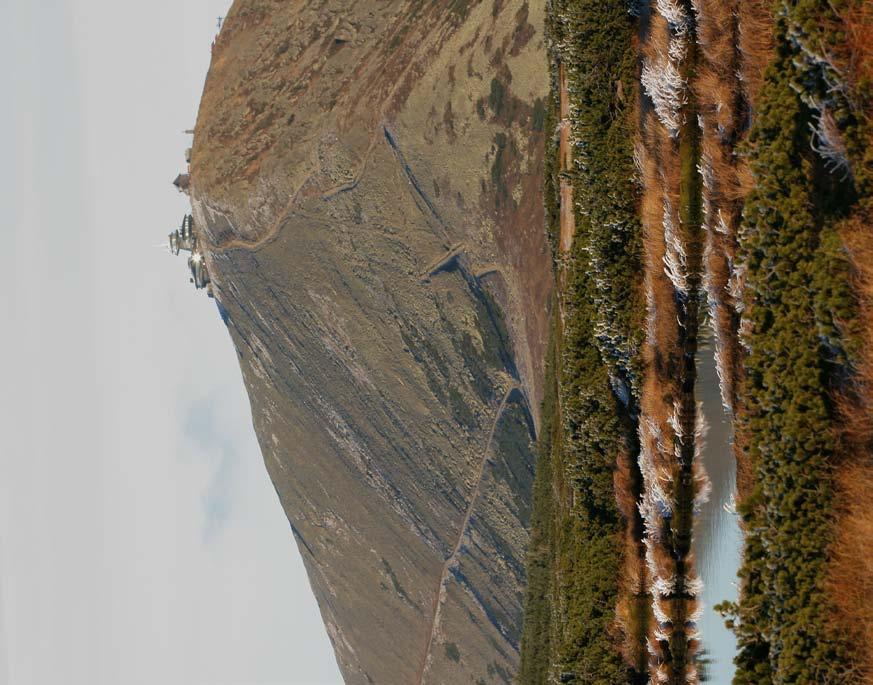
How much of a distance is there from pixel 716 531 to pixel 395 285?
2573 centimetres

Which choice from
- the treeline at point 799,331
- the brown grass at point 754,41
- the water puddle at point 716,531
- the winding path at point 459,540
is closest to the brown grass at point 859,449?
the treeline at point 799,331

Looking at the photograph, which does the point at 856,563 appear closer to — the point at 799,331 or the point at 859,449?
the point at 859,449

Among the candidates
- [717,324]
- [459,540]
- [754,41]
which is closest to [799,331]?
[717,324]

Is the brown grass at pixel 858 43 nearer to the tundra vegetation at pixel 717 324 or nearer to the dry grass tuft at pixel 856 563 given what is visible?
the tundra vegetation at pixel 717 324

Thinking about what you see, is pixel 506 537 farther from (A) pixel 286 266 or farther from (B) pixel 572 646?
(B) pixel 572 646

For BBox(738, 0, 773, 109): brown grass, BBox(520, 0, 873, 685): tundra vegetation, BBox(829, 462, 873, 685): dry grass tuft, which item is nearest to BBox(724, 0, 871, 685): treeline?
BBox(520, 0, 873, 685): tundra vegetation

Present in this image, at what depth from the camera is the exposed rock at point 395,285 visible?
35312 millimetres

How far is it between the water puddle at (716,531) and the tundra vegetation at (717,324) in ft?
0.95

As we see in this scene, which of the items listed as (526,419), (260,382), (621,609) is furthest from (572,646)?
(260,382)

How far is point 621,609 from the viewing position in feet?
64.0

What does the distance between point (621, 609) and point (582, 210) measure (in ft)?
29.2

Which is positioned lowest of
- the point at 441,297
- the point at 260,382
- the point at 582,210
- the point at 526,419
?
the point at 582,210

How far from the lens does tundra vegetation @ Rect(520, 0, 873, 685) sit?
1207 cm

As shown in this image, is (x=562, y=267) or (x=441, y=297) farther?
(x=441, y=297)
